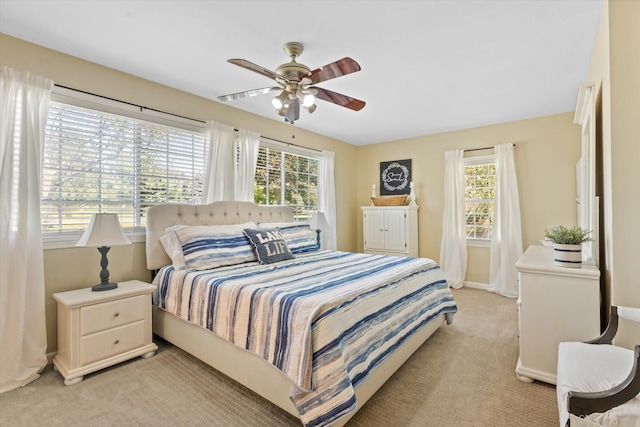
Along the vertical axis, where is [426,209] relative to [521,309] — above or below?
above

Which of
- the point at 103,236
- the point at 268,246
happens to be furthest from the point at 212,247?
the point at 103,236

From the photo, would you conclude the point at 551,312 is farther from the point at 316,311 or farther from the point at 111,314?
the point at 111,314

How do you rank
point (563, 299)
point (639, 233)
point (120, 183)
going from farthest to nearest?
point (120, 183)
point (563, 299)
point (639, 233)

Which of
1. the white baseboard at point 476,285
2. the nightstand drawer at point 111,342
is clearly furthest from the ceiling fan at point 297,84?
the white baseboard at point 476,285

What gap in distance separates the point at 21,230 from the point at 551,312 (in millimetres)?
3808

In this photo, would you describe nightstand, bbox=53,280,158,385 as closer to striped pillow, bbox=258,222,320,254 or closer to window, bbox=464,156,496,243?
striped pillow, bbox=258,222,320,254

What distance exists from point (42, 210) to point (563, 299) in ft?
12.9

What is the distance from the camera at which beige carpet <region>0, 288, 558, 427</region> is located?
1.75 meters

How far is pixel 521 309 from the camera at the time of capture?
217 centimetres

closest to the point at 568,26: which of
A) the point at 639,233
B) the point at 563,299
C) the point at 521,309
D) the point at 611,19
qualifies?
the point at 611,19

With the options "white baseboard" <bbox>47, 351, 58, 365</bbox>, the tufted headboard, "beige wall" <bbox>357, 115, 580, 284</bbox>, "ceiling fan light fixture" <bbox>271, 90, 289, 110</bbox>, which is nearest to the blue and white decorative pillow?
the tufted headboard

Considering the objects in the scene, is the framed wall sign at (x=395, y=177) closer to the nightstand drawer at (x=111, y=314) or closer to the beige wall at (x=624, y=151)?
the beige wall at (x=624, y=151)

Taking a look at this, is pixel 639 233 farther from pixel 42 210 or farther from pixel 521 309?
pixel 42 210

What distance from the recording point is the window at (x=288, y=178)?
4.25 m
